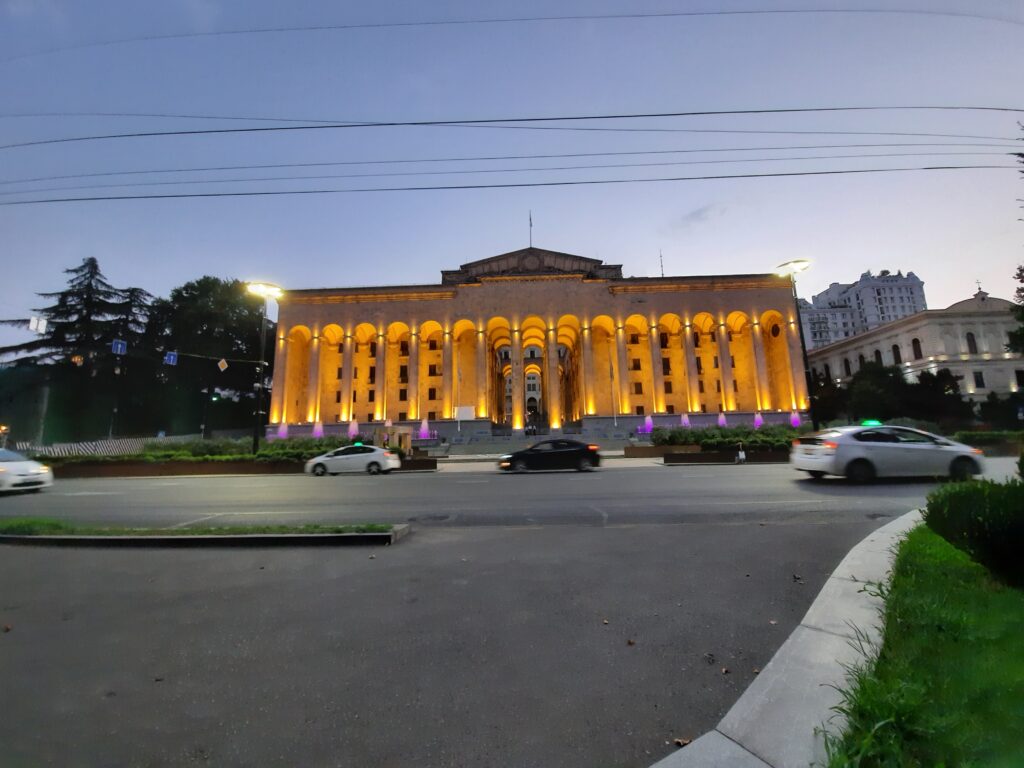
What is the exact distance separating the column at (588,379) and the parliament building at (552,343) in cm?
17

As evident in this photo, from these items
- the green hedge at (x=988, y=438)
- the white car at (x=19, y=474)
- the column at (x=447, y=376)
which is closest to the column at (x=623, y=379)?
the column at (x=447, y=376)

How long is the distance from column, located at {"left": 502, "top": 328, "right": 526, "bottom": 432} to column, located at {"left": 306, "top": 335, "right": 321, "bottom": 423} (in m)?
22.7

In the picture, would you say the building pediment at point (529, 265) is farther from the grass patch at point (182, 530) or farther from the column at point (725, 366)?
the grass patch at point (182, 530)

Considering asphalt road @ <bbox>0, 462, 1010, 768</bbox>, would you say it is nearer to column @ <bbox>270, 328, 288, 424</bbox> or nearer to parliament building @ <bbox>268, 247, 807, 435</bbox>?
parliament building @ <bbox>268, 247, 807, 435</bbox>

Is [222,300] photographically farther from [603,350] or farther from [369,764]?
[369,764]

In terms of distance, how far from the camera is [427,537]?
679cm

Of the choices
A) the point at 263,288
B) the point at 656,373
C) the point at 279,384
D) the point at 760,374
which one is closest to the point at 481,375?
the point at 656,373

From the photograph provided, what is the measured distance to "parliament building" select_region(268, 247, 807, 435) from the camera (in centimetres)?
5050

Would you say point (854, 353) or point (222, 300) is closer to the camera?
point (222, 300)

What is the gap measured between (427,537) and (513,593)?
2861 millimetres

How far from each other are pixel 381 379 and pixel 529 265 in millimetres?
22870

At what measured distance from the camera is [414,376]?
50969 mm

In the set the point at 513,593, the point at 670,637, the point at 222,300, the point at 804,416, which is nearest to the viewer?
the point at 670,637

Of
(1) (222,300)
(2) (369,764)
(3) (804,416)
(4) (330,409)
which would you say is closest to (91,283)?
(1) (222,300)
